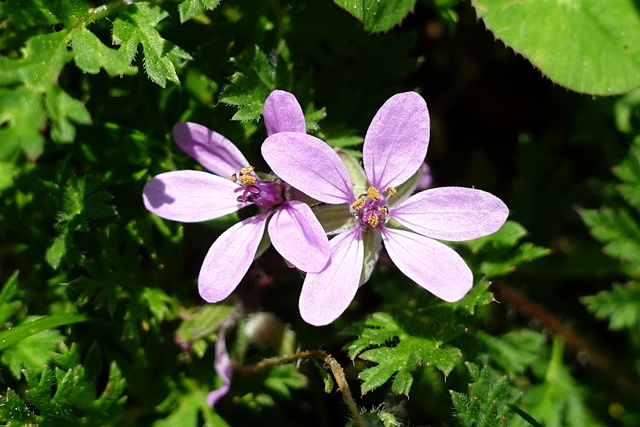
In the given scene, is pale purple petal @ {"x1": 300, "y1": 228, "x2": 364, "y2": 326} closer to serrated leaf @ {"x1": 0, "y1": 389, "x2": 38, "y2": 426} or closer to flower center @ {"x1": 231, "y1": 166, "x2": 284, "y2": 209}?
flower center @ {"x1": 231, "y1": 166, "x2": 284, "y2": 209}

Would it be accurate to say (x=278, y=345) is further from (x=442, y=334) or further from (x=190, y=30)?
(x=190, y=30)

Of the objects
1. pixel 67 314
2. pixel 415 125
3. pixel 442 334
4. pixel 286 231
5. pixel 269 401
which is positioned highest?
pixel 415 125

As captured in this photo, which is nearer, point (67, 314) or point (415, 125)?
point (415, 125)

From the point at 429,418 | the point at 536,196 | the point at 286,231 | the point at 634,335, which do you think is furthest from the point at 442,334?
the point at 634,335

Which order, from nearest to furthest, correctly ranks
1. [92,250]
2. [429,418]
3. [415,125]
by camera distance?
[415,125] < [92,250] < [429,418]

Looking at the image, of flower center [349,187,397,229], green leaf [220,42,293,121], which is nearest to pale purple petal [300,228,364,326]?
flower center [349,187,397,229]

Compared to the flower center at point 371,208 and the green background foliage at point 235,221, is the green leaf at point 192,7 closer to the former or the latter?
the green background foliage at point 235,221

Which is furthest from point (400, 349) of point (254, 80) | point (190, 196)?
point (254, 80)

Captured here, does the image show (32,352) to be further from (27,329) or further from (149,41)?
(149,41)
